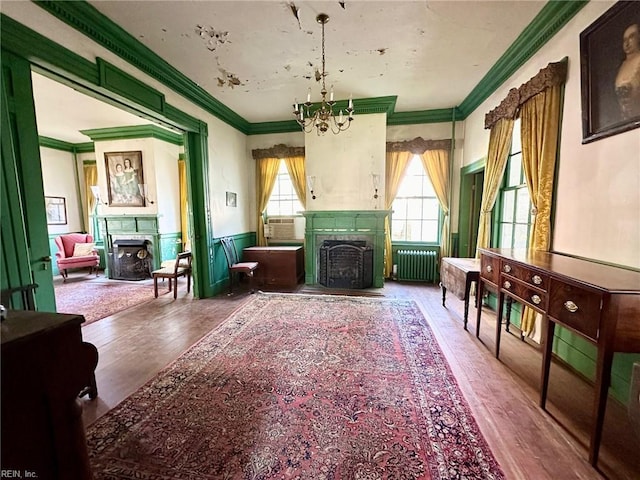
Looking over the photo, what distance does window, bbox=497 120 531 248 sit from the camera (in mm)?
3096

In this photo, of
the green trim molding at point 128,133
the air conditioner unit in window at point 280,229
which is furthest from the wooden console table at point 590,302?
the green trim molding at point 128,133

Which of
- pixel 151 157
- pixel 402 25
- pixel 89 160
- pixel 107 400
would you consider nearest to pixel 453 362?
pixel 107 400

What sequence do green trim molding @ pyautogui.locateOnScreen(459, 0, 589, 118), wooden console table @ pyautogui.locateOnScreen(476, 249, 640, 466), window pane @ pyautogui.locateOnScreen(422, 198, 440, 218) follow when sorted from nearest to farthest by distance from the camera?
wooden console table @ pyautogui.locateOnScreen(476, 249, 640, 466), green trim molding @ pyautogui.locateOnScreen(459, 0, 589, 118), window pane @ pyautogui.locateOnScreen(422, 198, 440, 218)

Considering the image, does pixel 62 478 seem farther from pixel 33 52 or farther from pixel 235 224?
pixel 235 224

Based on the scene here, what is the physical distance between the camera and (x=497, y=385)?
203 centimetres

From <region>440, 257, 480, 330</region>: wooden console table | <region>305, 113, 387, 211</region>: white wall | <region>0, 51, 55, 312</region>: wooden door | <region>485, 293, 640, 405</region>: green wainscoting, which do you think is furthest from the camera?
<region>305, 113, 387, 211</region>: white wall

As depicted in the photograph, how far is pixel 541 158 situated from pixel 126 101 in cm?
418

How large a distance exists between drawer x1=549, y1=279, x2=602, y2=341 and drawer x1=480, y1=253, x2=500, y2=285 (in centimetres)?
68

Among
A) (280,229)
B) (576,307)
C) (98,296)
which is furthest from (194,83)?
(576,307)

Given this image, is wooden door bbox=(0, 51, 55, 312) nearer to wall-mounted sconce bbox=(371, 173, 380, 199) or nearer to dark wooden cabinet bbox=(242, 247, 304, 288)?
dark wooden cabinet bbox=(242, 247, 304, 288)

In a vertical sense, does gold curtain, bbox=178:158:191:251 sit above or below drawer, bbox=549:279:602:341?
above

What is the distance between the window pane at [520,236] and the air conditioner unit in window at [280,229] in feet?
12.3

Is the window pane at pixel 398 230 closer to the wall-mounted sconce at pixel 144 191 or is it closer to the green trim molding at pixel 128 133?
the green trim molding at pixel 128 133

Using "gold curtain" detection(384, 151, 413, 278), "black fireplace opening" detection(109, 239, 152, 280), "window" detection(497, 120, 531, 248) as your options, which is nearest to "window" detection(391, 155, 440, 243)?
"gold curtain" detection(384, 151, 413, 278)
